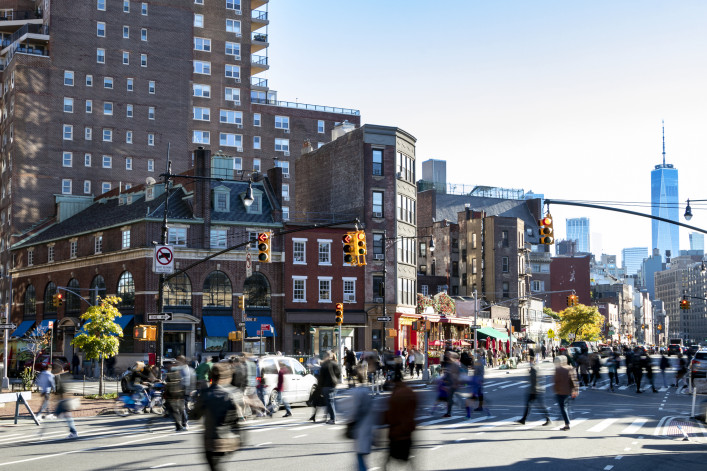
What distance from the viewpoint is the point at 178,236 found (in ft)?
188

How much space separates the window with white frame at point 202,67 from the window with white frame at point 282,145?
10.5m

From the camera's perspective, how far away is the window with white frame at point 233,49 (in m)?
90.0

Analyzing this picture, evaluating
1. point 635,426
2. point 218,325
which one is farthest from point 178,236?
point 635,426

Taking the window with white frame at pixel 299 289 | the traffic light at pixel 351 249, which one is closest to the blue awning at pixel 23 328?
the window with white frame at pixel 299 289

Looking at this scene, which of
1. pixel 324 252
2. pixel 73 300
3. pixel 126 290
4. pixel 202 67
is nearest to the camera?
pixel 126 290

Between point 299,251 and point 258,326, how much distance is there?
6574mm

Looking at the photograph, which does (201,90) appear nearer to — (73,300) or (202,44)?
(202,44)

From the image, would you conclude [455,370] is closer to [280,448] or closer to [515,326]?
[280,448]

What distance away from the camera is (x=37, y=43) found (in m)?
82.3

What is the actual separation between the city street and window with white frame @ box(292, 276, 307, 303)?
102 feet

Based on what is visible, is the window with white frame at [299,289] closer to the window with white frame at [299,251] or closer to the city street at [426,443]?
the window with white frame at [299,251]

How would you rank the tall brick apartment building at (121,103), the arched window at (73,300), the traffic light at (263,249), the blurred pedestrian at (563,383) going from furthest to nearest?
the tall brick apartment building at (121,103) → the arched window at (73,300) → the traffic light at (263,249) → the blurred pedestrian at (563,383)

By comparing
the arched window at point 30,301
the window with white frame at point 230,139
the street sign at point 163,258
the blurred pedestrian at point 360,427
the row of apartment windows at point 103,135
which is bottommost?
the blurred pedestrian at point 360,427

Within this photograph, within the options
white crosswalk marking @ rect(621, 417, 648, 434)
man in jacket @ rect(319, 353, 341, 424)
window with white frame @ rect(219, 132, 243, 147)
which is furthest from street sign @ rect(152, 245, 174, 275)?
window with white frame @ rect(219, 132, 243, 147)
